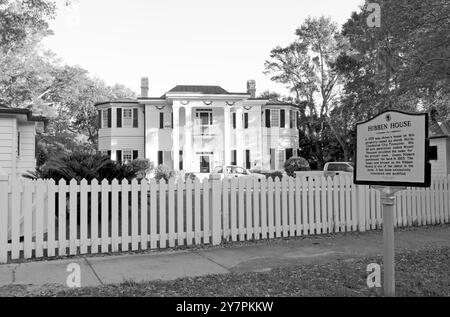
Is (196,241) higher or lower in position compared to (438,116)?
lower

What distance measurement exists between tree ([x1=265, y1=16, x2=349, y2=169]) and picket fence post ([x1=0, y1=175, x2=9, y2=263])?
116ft

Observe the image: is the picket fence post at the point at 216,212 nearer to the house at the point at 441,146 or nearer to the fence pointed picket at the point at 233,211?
the fence pointed picket at the point at 233,211

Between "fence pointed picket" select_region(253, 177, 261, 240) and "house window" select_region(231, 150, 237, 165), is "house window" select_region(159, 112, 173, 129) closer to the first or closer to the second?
"house window" select_region(231, 150, 237, 165)

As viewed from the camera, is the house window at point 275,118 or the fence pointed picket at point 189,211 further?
the house window at point 275,118

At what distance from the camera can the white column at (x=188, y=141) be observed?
35812 mm

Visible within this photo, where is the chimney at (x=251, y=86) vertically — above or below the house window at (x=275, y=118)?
above

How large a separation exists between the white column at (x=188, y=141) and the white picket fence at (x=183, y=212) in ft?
85.8

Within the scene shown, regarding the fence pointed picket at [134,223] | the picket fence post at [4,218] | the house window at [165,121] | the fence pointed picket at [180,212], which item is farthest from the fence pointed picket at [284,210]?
the house window at [165,121]

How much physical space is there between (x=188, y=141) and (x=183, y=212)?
2788 cm

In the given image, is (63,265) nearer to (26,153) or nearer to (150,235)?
(150,235)
